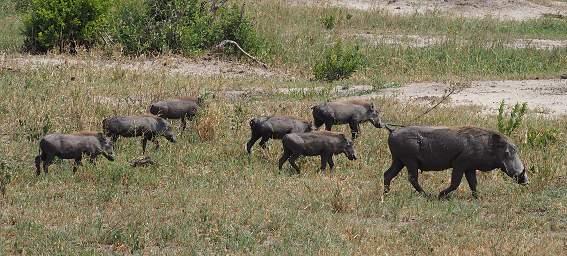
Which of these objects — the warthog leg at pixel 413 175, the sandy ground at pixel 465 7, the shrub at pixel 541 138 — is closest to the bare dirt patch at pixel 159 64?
the shrub at pixel 541 138

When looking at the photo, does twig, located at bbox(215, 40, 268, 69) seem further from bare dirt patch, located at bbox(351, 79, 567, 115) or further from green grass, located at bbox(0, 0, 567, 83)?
bare dirt patch, located at bbox(351, 79, 567, 115)

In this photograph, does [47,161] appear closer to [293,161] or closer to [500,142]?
[293,161]

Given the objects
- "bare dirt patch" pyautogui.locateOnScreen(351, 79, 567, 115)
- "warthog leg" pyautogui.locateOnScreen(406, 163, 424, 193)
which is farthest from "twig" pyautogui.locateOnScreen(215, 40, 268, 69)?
"warthog leg" pyautogui.locateOnScreen(406, 163, 424, 193)

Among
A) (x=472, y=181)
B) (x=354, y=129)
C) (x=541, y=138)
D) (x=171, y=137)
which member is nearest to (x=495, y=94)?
(x=541, y=138)

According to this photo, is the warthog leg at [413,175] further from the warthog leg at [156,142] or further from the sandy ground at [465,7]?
the sandy ground at [465,7]

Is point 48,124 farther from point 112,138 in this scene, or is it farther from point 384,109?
point 384,109

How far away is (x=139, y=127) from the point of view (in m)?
14.0

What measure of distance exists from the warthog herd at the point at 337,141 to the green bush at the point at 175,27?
8917 mm

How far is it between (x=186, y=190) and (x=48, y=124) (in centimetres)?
395

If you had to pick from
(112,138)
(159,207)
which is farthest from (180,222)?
(112,138)

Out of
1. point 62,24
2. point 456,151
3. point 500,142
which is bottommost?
point 62,24

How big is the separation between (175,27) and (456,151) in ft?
47.4

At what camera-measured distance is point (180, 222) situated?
32.5 ft

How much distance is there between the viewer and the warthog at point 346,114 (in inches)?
595
